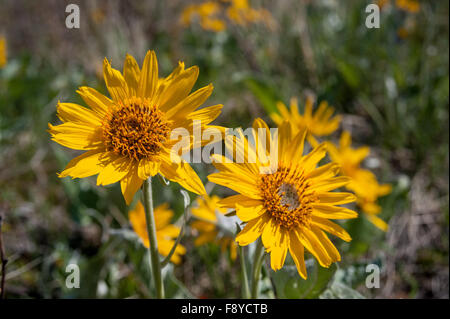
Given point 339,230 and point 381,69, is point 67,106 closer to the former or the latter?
point 339,230

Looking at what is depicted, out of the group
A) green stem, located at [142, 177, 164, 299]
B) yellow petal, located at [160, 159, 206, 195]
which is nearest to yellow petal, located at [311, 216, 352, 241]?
yellow petal, located at [160, 159, 206, 195]

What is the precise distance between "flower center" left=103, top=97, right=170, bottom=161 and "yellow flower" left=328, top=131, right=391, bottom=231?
1.70 metres

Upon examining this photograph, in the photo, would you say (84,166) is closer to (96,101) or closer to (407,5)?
(96,101)

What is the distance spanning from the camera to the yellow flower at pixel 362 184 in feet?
9.78

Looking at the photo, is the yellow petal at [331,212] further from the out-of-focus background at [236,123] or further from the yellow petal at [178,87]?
the yellow petal at [178,87]

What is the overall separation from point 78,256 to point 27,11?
200 inches

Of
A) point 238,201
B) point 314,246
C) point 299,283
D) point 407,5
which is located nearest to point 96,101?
point 238,201

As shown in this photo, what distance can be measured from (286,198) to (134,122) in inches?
28.3

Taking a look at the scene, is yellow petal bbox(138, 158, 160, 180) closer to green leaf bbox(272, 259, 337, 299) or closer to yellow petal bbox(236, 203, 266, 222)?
yellow petal bbox(236, 203, 266, 222)

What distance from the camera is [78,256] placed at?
9.20 feet

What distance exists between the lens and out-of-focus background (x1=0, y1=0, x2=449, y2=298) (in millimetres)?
2652

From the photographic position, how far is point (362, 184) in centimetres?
312

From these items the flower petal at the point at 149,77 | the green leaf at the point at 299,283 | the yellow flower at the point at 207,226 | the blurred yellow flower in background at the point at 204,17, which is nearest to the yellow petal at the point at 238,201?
the green leaf at the point at 299,283
